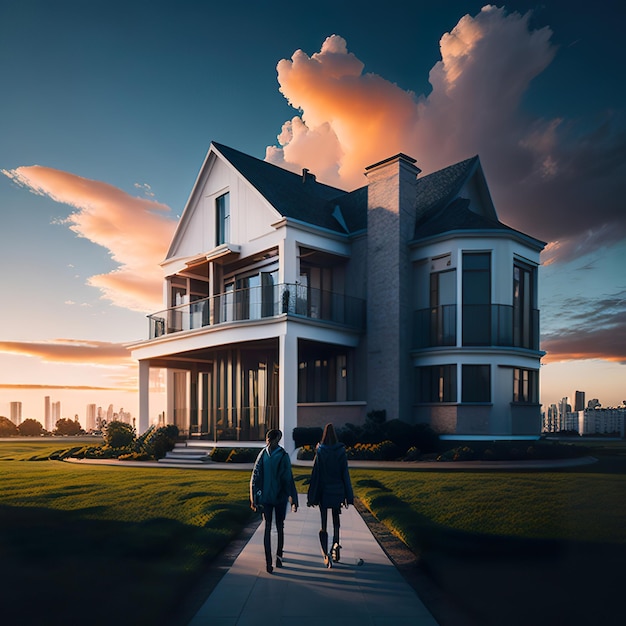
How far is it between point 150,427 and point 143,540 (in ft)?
66.8

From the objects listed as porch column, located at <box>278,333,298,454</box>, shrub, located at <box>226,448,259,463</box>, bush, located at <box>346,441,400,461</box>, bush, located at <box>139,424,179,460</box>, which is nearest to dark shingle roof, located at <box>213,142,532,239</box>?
porch column, located at <box>278,333,298,454</box>

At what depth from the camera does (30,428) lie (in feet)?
162

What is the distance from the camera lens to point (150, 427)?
28.6 meters

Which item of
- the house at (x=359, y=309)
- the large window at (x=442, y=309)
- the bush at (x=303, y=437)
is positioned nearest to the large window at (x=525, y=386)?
the house at (x=359, y=309)

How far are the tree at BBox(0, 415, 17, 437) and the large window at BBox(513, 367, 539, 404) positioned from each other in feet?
133

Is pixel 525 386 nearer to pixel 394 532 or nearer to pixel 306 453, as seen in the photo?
pixel 306 453

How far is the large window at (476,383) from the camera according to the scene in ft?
70.7

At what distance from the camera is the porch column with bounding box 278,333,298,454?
69.3ft

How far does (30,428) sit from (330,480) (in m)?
47.5

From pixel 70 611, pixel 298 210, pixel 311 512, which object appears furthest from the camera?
pixel 298 210

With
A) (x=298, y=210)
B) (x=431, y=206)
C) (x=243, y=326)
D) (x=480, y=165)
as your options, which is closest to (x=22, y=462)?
(x=243, y=326)

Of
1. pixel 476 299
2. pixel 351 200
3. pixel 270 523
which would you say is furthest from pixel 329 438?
pixel 351 200

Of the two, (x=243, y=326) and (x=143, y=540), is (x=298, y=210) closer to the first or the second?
(x=243, y=326)

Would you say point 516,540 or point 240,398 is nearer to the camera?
point 516,540
